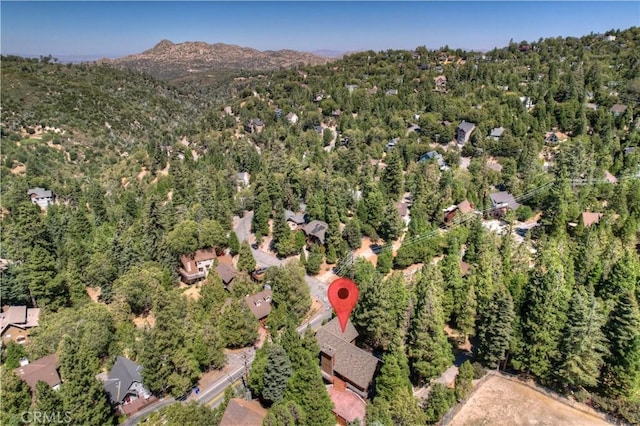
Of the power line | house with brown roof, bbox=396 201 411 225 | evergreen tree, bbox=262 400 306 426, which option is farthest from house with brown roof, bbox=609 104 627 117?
evergreen tree, bbox=262 400 306 426

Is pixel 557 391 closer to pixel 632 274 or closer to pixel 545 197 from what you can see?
pixel 632 274

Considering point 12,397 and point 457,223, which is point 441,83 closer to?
point 457,223

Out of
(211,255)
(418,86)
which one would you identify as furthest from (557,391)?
(418,86)

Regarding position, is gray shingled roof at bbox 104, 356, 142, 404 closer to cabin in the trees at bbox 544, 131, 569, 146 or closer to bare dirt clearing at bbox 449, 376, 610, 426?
bare dirt clearing at bbox 449, 376, 610, 426

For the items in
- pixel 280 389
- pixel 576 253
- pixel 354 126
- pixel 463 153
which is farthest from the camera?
pixel 354 126

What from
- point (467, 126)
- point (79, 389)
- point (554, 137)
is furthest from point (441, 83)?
point (79, 389)

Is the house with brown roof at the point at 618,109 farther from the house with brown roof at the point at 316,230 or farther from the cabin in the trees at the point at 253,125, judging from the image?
the cabin in the trees at the point at 253,125
